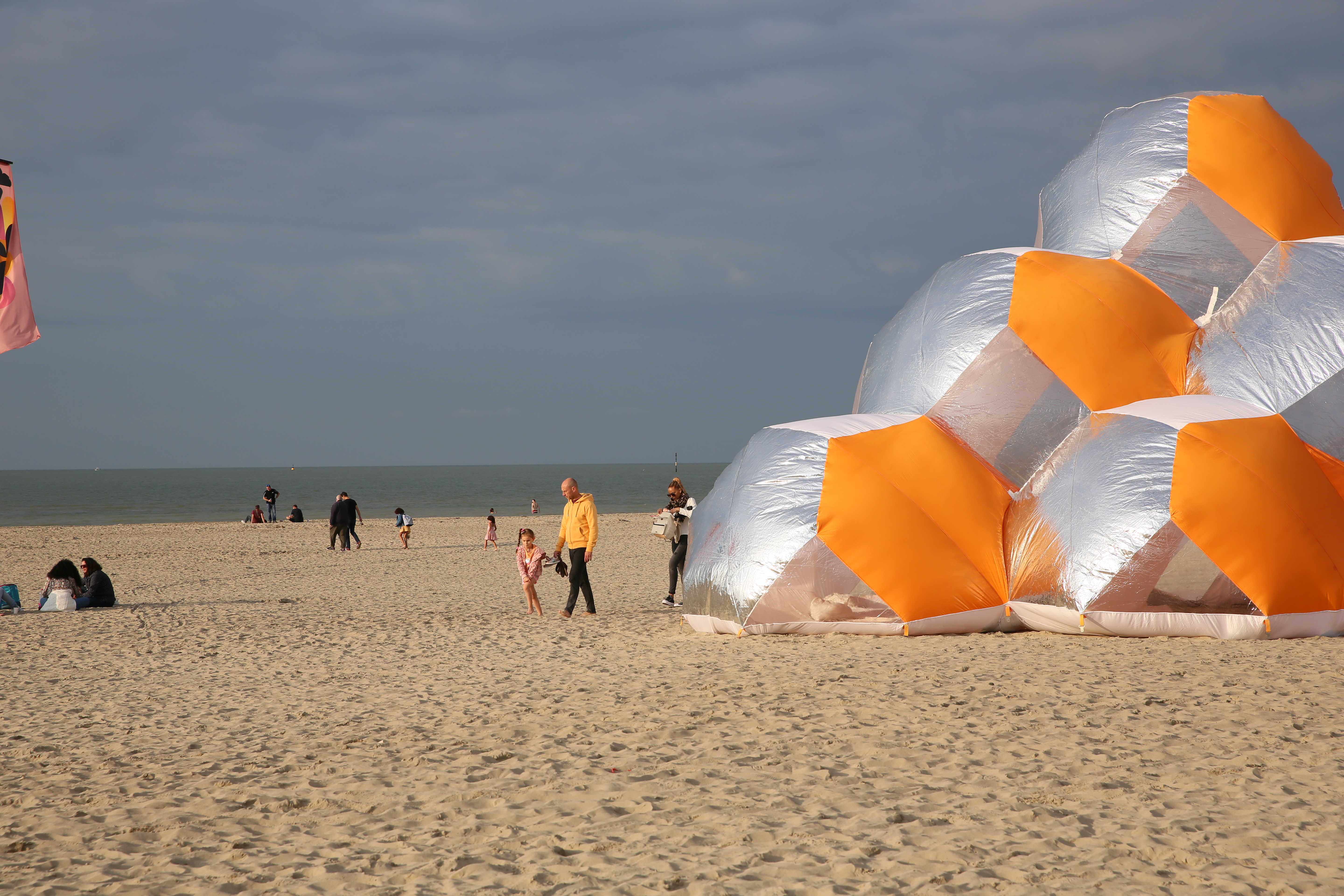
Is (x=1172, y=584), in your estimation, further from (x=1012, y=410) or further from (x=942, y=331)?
(x=942, y=331)

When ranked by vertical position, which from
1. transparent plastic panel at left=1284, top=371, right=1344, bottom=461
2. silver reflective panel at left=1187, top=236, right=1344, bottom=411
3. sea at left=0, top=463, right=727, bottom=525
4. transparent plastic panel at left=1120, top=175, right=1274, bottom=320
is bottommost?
sea at left=0, top=463, right=727, bottom=525

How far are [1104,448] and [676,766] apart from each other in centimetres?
578

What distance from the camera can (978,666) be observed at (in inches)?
312

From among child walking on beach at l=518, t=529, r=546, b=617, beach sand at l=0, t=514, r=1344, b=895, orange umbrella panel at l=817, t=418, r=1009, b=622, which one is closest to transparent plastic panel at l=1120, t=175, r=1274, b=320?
orange umbrella panel at l=817, t=418, r=1009, b=622

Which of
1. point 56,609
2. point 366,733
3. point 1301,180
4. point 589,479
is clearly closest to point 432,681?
point 366,733

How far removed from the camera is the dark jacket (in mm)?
13609

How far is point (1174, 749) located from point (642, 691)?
3654mm

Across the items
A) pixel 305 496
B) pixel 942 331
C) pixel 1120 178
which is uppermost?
pixel 1120 178

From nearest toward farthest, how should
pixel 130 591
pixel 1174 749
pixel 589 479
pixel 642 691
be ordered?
1. pixel 1174 749
2. pixel 642 691
3. pixel 130 591
4. pixel 589 479

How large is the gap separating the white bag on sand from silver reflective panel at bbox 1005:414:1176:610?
1247 cm

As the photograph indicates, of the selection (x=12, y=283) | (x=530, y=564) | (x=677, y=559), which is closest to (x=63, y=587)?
(x=12, y=283)

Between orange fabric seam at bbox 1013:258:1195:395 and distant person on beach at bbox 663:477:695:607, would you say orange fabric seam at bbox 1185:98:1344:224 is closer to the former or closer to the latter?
orange fabric seam at bbox 1013:258:1195:395

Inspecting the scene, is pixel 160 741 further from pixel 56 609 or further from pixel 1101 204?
pixel 1101 204

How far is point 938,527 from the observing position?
9336 millimetres
